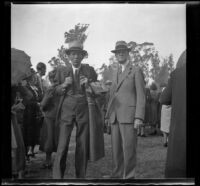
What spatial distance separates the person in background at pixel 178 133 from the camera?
627 centimetres

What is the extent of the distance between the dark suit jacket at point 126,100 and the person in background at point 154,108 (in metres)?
0.14

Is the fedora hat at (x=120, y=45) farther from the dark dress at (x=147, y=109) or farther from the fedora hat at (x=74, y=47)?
the dark dress at (x=147, y=109)

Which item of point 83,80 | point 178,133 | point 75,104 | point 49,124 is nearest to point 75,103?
point 75,104

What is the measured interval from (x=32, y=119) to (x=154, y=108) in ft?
6.28

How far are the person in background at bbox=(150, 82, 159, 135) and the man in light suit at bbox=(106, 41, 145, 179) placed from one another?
0.14m

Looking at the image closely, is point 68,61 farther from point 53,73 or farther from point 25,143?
point 25,143

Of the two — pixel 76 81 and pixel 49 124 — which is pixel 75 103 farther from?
pixel 49 124

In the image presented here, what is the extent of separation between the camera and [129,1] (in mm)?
6160

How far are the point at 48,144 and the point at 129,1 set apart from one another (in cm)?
254

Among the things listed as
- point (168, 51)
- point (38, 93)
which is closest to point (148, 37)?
point (168, 51)

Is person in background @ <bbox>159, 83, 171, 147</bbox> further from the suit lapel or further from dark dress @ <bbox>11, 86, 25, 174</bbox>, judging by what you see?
dark dress @ <bbox>11, 86, 25, 174</bbox>

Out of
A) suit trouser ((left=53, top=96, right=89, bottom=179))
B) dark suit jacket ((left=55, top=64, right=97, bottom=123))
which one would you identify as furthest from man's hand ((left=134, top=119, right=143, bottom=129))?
dark suit jacket ((left=55, top=64, right=97, bottom=123))

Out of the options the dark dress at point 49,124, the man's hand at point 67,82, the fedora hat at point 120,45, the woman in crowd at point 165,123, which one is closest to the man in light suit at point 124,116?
the fedora hat at point 120,45
